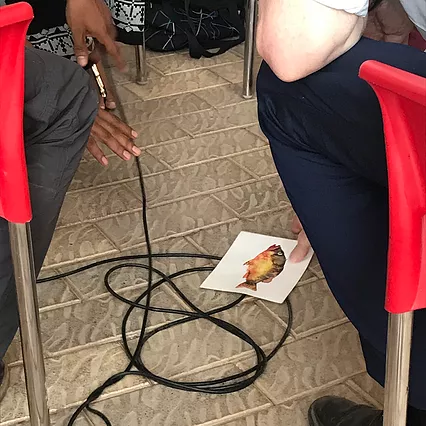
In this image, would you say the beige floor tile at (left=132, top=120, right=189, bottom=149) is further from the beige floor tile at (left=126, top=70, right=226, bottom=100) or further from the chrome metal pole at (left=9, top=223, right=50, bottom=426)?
the chrome metal pole at (left=9, top=223, right=50, bottom=426)

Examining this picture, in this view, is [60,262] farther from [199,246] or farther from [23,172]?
[23,172]

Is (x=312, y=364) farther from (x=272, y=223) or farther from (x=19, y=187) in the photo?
(x=19, y=187)

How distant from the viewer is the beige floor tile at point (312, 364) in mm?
1334

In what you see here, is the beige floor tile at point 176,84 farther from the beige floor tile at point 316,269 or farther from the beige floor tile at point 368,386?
the beige floor tile at point 368,386

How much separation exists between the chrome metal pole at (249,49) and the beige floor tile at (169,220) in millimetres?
591

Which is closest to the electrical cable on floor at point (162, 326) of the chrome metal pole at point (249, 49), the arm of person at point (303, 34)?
the arm of person at point (303, 34)

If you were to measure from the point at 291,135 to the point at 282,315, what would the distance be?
54 cm

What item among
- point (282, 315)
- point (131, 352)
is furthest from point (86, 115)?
point (282, 315)

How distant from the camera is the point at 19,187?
845 mm

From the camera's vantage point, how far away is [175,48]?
8.60ft

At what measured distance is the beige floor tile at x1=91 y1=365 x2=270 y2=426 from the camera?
1270 mm

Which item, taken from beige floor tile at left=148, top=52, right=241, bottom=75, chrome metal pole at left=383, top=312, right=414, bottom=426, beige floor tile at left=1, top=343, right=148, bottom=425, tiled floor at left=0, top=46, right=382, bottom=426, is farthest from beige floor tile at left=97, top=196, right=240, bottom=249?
chrome metal pole at left=383, top=312, right=414, bottom=426

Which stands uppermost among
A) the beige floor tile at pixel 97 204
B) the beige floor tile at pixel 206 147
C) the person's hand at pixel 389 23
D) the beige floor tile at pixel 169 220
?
the person's hand at pixel 389 23

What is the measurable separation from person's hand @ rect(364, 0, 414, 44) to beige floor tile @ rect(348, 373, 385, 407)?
58 centimetres
